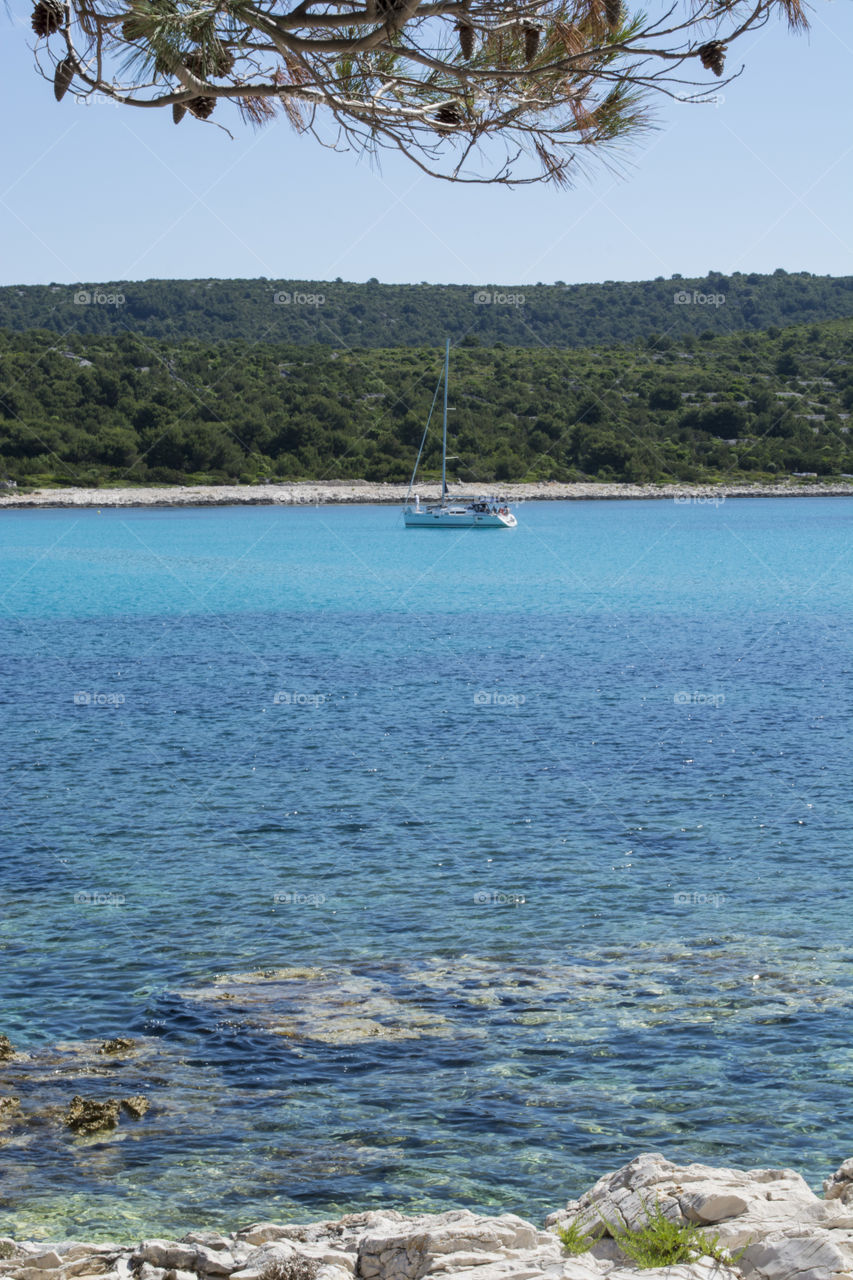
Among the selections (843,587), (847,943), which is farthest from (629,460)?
(847,943)

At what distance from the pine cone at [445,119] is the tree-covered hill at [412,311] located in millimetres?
85840

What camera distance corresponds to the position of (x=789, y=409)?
7875 cm

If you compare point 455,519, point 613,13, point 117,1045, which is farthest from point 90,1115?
point 455,519

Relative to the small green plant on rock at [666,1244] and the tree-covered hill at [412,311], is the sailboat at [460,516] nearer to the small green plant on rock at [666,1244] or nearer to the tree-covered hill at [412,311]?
the tree-covered hill at [412,311]

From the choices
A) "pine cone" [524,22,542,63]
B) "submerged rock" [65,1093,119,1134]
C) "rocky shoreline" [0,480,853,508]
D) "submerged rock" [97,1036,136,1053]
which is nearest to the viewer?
"pine cone" [524,22,542,63]

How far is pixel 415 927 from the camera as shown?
27.5ft

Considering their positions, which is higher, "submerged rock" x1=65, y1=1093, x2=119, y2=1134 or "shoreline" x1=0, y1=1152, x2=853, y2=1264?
"shoreline" x1=0, y1=1152, x2=853, y2=1264

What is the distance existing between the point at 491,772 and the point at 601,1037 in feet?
20.8
